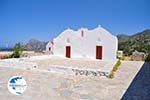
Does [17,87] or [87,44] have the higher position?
[87,44]

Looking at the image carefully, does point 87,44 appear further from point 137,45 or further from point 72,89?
point 72,89

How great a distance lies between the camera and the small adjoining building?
16609 millimetres

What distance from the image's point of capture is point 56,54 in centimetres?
1905

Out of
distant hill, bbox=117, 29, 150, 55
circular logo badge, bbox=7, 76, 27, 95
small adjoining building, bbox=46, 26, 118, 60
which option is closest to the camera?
circular logo badge, bbox=7, 76, 27, 95

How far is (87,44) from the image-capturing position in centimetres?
1739

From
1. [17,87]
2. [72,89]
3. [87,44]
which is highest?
[87,44]

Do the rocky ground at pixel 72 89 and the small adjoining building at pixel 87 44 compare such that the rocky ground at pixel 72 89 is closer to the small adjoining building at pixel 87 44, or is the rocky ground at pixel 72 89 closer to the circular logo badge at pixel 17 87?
the circular logo badge at pixel 17 87

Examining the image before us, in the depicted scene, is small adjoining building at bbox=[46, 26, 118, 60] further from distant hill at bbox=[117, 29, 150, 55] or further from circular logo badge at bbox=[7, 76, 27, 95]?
circular logo badge at bbox=[7, 76, 27, 95]

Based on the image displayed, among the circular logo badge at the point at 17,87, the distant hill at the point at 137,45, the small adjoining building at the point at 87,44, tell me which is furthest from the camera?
the distant hill at the point at 137,45

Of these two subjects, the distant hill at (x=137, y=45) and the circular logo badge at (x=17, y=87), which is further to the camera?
the distant hill at (x=137, y=45)

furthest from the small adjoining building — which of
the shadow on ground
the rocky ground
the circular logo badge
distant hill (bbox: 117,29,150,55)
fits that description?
the circular logo badge

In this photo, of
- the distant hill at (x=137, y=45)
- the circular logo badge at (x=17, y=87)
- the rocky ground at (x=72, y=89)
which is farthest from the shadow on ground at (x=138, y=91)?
the distant hill at (x=137, y=45)

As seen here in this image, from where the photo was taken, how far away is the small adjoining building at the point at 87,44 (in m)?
16.6

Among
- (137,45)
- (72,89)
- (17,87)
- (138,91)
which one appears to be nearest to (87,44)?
(137,45)
